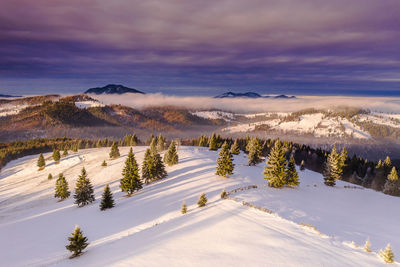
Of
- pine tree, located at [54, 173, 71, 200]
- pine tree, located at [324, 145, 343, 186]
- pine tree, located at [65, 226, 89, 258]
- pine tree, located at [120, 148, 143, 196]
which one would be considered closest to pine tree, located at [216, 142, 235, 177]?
pine tree, located at [120, 148, 143, 196]

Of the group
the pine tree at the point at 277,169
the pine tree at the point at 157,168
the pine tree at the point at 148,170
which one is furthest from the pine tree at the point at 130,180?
the pine tree at the point at 277,169

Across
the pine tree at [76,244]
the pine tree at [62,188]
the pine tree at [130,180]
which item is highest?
the pine tree at [76,244]

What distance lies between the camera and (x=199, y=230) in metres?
21.7

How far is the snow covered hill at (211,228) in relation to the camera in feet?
54.5

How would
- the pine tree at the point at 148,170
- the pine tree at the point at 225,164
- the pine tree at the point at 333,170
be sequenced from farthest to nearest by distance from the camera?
the pine tree at the point at 333,170, the pine tree at the point at 148,170, the pine tree at the point at 225,164

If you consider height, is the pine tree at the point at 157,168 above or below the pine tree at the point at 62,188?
above

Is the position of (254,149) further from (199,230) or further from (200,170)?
(199,230)

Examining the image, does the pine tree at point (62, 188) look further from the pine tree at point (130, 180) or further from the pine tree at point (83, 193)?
the pine tree at point (130, 180)

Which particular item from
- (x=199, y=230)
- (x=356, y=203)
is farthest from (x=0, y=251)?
(x=356, y=203)

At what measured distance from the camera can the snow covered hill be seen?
54.5 feet

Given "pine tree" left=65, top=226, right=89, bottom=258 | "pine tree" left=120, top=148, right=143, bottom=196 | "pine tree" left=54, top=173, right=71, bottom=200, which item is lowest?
"pine tree" left=54, top=173, right=71, bottom=200

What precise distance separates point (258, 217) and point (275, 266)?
11.3 m

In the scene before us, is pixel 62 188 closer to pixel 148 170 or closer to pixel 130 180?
pixel 130 180

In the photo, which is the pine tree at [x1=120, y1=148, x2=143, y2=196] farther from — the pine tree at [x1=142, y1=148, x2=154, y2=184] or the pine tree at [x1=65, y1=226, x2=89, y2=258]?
the pine tree at [x1=65, y1=226, x2=89, y2=258]
